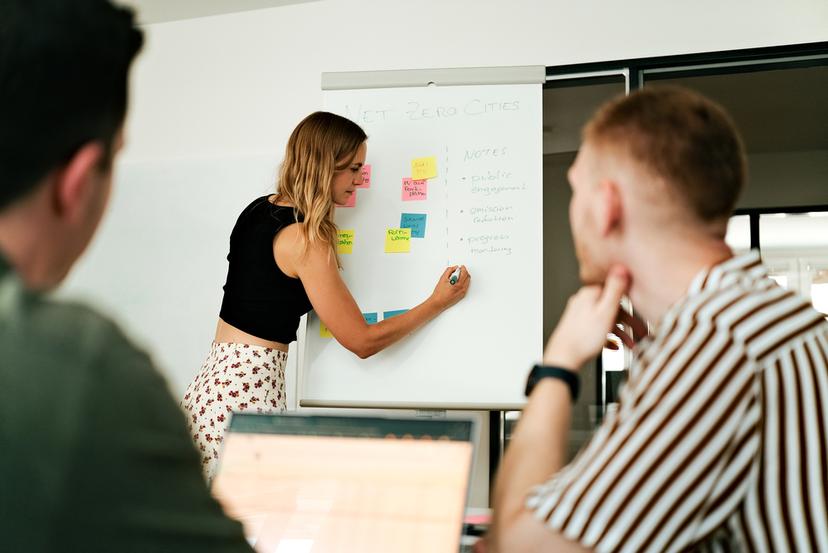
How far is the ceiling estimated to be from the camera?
377 centimetres

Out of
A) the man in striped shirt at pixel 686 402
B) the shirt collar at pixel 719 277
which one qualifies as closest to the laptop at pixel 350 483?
the man in striped shirt at pixel 686 402

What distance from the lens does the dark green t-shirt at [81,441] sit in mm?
460

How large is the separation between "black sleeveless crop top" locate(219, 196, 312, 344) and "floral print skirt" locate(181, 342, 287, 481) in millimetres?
68

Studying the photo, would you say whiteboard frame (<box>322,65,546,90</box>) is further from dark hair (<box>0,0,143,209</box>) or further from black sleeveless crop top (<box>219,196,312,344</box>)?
dark hair (<box>0,0,143,209</box>)

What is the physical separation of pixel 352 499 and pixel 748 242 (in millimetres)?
4687

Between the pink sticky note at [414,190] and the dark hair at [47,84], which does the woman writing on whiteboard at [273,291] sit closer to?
the pink sticky note at [414,190]

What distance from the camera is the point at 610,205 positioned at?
98cm

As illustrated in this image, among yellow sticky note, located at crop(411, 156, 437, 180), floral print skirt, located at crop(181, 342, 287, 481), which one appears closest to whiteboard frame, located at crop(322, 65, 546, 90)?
yellow sticky note, located at crop(411, 156, 437, 180)

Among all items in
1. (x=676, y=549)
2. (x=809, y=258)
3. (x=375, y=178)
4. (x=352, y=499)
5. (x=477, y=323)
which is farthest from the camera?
(x=809, y=258)

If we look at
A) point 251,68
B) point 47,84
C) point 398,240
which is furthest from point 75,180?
point 251,68

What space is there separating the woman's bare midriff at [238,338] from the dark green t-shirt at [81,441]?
1.86 metres

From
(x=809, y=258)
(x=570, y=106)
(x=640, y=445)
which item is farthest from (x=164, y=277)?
(x=809, y=258)

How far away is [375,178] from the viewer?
292 centimetres

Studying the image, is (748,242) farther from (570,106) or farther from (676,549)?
(676,549)
